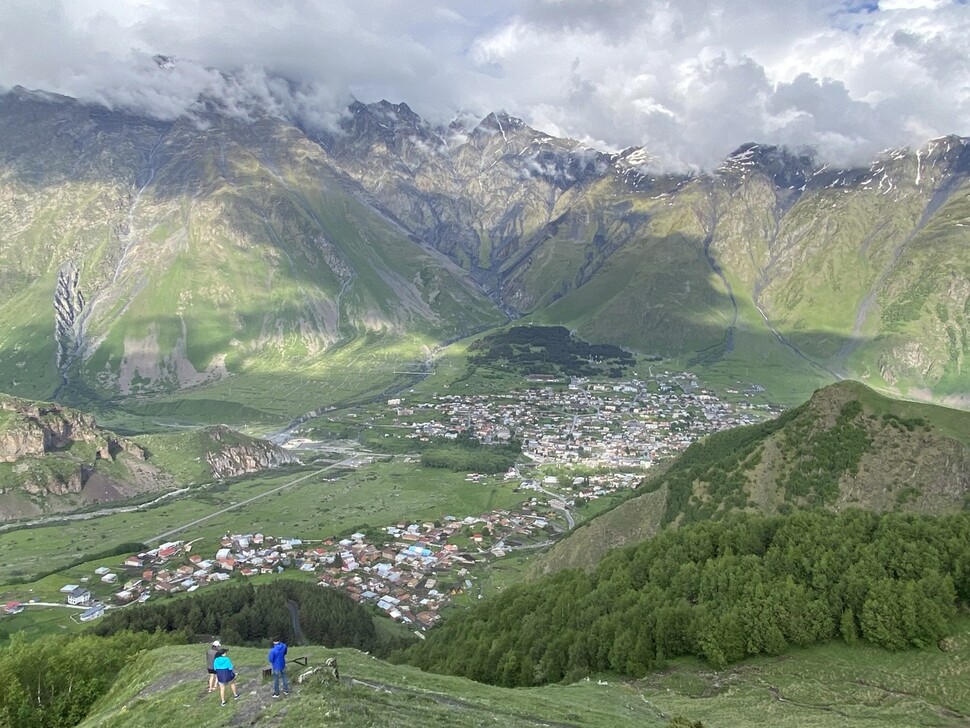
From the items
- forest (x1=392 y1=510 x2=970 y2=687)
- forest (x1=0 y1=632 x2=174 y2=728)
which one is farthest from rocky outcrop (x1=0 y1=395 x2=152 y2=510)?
forest (x1=392 y1=510 x2=970 y2=687)

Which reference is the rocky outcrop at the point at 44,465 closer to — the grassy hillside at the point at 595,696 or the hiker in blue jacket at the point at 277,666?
the grassy hillside at the point at 595,696

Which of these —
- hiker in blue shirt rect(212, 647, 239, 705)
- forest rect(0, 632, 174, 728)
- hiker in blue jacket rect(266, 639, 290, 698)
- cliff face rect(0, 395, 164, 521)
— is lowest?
cliff face rect(0, 395, 164, 521)

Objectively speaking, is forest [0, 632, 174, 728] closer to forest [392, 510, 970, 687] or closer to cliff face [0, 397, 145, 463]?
forest [392, 510, 970, 687]

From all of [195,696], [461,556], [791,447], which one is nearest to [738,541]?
[791,447]

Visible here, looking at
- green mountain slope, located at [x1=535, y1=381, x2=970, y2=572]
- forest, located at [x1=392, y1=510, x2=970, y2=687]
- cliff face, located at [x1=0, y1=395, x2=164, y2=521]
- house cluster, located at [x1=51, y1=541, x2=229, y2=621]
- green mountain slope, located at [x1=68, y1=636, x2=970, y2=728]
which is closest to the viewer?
green mountain slope, located at [x1=68, y1=636, x2=970, y2=728]

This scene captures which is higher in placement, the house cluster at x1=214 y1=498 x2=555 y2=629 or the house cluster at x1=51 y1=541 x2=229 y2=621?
the house cluster at x1=51 y1=541 x2=229 y2=621

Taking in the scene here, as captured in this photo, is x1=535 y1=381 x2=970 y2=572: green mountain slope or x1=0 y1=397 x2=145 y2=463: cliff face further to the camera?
x1=0 y1=397 x2=145 y2=463: cliff face

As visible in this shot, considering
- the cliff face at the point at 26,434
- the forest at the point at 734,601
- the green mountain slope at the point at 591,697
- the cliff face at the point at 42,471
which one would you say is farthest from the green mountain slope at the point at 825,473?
the cliff face at the point at 26,434
